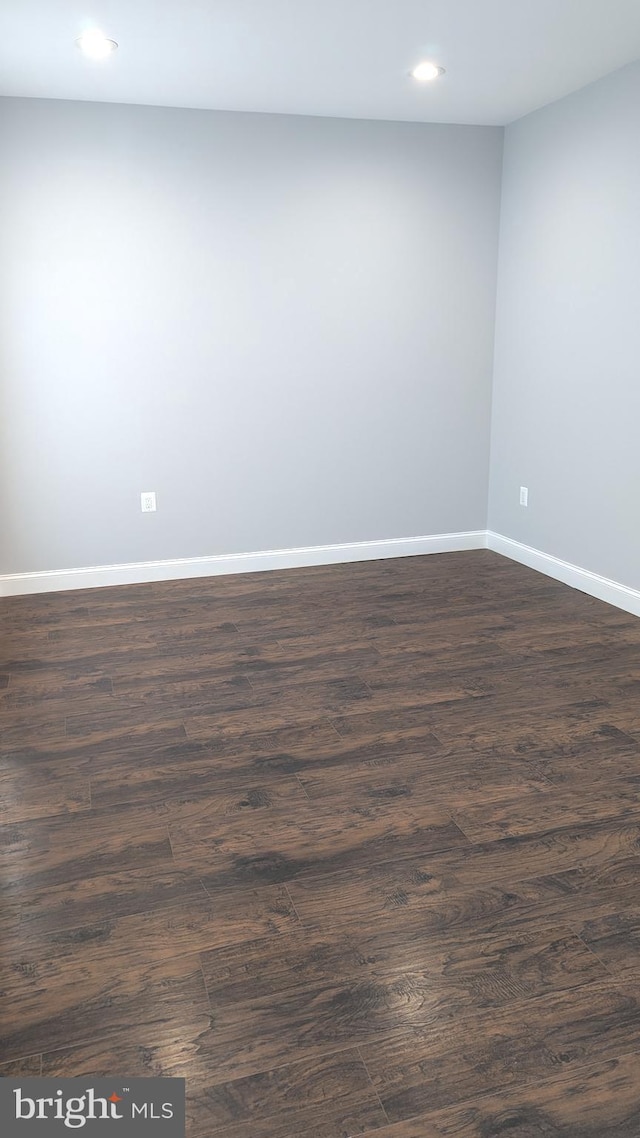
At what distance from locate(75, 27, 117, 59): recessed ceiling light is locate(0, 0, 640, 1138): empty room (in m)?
0.02

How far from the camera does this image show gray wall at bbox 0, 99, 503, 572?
4.21 m

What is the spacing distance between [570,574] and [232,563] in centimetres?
181

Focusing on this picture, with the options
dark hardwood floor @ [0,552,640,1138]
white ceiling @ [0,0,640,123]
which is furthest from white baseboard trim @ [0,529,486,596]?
white ceiling @ [0,0,640,123]

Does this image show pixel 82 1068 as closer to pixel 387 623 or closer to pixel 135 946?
pixel 135 946

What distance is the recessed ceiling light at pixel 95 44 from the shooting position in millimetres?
3217

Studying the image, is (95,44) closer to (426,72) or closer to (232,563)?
(426,72)

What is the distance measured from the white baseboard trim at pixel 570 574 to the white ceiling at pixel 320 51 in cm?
228

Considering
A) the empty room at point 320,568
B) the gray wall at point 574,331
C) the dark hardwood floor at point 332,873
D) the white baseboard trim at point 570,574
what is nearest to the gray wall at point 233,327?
the empty room at point 320,568

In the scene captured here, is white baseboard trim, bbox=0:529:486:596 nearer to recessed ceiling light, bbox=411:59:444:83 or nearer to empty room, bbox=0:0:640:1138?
empty room, bbox=0:0:640:1138

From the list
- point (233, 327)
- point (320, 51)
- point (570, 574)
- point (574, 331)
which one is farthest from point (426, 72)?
point (570, 574)

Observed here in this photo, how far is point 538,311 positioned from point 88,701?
3081mm

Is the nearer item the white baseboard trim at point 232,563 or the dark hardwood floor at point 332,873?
the dark hardwood floor at point 332,873

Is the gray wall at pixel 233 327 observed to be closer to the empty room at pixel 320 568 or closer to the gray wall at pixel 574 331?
the empty room at pixel 320 568

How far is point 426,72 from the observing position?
3.74 metres
